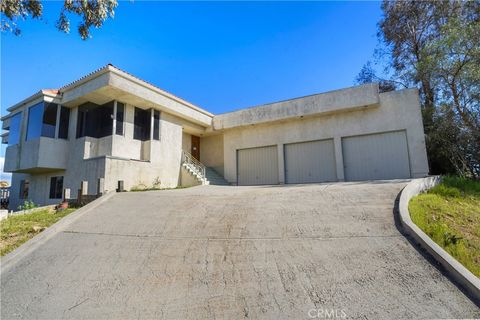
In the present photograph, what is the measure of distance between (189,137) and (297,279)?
15774 mm

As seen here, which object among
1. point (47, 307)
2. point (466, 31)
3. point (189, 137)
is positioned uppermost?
point (466, 31)

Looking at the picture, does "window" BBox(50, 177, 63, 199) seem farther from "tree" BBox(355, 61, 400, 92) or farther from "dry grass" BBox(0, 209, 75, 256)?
"tree" BBox(355, 61, 400, 92)

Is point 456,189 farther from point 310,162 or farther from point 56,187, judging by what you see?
point 56,187

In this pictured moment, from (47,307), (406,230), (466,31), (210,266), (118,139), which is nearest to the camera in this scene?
(47,307)

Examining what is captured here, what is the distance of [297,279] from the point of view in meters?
3.67

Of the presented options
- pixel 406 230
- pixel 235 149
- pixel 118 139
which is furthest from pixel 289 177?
pixel 406 230

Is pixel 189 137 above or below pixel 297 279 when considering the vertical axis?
above

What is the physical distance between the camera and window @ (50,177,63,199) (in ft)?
45.2

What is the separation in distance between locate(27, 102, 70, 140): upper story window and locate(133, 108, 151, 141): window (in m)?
3.80

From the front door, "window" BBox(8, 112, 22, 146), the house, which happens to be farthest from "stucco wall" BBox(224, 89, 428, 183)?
"window" BBox(8, 112, 22, 146)

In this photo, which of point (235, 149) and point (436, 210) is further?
point (235, 149)

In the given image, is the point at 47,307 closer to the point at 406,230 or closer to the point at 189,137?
the point at 406,230

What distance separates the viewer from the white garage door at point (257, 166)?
16.0 m

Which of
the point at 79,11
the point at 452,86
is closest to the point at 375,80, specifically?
the point at 452,86
